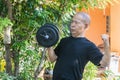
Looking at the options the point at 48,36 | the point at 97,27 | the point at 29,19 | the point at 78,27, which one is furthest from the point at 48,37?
the point at 97,27

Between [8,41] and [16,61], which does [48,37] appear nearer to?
[8,41]

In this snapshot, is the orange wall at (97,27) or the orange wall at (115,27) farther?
the orange wall at (97,27)

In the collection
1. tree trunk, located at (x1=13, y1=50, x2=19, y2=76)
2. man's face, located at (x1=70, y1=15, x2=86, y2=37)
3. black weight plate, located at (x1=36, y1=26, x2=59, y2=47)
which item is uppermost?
man's face, located at (x1=70, y1=15, x2=86, y2=37)

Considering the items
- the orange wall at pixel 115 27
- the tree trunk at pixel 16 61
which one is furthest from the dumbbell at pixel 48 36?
the orange wall at pixel 115 27

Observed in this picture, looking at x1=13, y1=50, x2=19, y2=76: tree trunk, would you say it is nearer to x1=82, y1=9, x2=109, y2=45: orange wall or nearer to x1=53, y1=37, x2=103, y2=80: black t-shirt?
x1=53, y1=37, x2=103, y2=80: black t-shirt

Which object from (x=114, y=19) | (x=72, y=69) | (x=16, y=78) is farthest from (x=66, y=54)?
(x=114, y=19)

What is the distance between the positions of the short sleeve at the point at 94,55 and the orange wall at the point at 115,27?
5133 mm

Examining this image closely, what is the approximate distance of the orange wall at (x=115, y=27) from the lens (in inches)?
338

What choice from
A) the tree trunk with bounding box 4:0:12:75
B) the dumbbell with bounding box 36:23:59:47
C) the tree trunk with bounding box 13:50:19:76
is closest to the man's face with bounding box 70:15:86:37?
the dumbbell with bounding box 36:23:59:47

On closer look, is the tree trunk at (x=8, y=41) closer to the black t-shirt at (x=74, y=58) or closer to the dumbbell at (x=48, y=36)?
the dumbbell at (x=48, y=36)

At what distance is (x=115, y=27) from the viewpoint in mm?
8648

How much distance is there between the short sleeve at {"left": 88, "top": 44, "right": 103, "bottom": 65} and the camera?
351 centimetres

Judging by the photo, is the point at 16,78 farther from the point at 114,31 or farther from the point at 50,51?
the point at 114,31

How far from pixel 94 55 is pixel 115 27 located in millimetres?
5235
